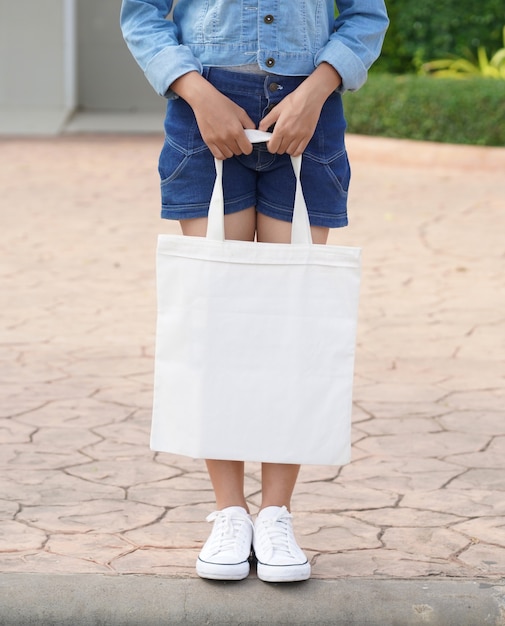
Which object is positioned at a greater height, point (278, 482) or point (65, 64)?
point (278, 482)

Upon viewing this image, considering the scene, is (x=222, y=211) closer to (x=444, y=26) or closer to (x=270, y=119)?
(x=270, y=119)

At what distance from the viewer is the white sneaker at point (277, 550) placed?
2324 millimetres

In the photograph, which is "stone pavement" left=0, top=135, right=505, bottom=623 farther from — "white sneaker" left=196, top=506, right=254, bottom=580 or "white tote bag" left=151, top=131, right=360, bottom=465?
"white tote bag" left=151, top=131, right=360, bottom=465

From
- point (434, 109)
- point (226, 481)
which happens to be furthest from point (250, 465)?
point (434, 109)

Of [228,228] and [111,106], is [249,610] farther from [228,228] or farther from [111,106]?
[111,106]

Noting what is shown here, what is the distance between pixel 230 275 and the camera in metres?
2.20

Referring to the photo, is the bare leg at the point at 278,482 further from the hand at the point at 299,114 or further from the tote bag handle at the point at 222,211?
the hand at the point at 299,114

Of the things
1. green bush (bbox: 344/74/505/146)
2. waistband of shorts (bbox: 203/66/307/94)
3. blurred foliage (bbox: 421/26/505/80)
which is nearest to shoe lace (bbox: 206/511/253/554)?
waistband of shorts (bbox: 203/66/307/94)

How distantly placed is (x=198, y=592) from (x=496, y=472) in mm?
1099

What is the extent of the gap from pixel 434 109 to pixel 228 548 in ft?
26.1

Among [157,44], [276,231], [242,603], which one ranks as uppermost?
[157,44]

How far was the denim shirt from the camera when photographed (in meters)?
2.23

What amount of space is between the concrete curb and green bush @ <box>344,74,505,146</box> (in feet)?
25.4

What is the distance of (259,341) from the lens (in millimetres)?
2225
